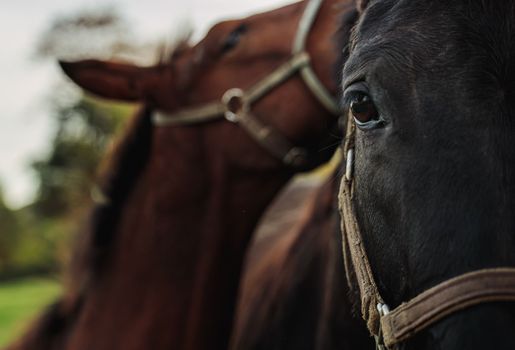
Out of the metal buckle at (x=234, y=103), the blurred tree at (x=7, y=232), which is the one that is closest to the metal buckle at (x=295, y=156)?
the metal buckle at (x=234, y=103)

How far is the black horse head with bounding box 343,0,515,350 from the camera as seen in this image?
1495 millimetres

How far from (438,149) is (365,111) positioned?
0.27 m

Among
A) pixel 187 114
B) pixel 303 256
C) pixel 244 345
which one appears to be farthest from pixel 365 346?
pixel 187 114

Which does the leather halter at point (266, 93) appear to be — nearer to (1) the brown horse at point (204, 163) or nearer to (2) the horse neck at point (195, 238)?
(1) the brown horse at point (204, 163)

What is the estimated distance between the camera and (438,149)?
1.59 meters

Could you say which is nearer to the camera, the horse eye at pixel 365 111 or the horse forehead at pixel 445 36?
the horse forehead at pixel 445 36

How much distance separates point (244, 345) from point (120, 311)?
2.06 feet

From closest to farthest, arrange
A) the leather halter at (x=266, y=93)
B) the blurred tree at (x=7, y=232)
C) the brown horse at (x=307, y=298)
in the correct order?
the brown horse at (x=307, y=298) → the leather halter at (x=266, y=93) → the blurred tree at (x=7, y=232)

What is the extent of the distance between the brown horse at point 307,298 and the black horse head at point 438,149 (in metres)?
0.66

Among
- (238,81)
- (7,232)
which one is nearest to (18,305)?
(7,232)

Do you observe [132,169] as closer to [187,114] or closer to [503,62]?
[187,114]

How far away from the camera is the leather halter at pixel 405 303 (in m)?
→ 1.45

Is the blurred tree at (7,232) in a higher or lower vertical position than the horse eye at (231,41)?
lower

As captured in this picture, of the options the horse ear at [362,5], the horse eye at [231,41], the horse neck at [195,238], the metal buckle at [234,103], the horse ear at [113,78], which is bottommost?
the horse neck at [195,238]
